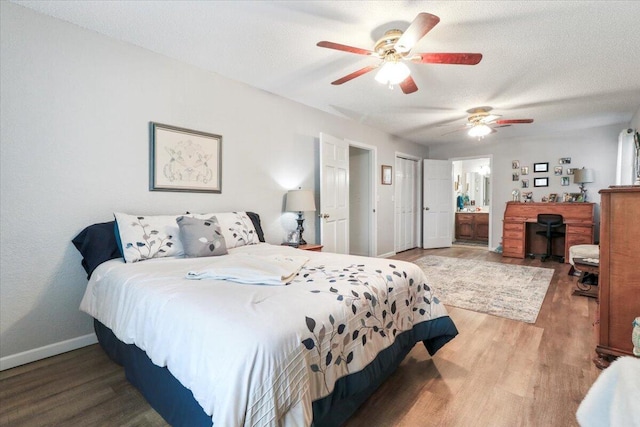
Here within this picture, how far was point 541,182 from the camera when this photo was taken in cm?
583

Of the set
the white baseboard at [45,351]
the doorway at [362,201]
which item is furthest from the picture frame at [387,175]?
the white baseboard at [45,351]

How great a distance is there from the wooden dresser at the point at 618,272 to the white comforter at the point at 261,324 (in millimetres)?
1105

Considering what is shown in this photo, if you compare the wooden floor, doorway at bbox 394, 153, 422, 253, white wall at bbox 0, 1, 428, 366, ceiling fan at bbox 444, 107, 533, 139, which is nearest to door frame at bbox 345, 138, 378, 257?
doorway at bbox 394, 153, 422, 253

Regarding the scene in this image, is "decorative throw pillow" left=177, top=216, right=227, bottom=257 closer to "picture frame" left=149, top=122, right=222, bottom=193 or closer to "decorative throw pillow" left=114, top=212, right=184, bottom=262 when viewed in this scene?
"decorative throw pillow" left=114, top=212, right=184, bottom=262

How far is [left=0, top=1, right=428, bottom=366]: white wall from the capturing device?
2.00 m

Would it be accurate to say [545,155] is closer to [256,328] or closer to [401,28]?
[401,28]

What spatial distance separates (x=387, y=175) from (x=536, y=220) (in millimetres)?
2772

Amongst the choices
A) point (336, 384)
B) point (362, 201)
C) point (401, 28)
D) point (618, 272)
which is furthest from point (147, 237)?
point (362, 201)

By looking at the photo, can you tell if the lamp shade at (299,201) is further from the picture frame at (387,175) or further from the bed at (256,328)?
the picture frame at (387,175)

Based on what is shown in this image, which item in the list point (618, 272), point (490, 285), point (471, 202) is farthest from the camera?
point (471, 202)

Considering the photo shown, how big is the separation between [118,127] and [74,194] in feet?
2.05

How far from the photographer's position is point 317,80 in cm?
326

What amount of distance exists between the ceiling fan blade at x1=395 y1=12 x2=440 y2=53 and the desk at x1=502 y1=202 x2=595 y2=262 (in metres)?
4.78

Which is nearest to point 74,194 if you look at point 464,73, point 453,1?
point 453,1
